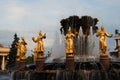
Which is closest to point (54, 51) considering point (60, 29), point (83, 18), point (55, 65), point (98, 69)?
point (60, 29)

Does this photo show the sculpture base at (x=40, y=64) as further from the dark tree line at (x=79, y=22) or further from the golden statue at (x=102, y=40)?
the dark tree line at (x=79, y=22)

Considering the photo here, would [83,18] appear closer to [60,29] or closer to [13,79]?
[60,29]

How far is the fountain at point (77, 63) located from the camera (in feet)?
59.6

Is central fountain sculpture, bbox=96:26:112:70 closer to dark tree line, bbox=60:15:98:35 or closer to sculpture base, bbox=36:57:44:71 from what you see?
sculpture base, bbox=36:57:44:71

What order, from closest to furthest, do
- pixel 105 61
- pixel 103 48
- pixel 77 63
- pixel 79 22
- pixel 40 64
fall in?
pixel 105 61
pixel 103 48
pixel 77 63
pixel 40 64
pixel 79 22

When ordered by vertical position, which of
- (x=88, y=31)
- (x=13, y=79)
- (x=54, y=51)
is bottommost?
(x=13, y=79)

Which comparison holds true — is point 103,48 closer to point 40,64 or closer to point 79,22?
point 40,64

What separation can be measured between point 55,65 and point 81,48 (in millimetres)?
4684

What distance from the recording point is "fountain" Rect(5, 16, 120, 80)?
59.6ft

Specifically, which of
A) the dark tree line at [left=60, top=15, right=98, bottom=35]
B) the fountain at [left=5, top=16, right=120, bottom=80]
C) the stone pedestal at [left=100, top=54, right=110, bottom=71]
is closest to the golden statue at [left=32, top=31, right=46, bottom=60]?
the fountain at [left=5, top=16, right=120, bottom=80]

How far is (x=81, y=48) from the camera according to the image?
24484 mm

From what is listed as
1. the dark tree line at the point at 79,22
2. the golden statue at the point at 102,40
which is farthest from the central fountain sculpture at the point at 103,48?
the dark tree line at the point at 79,22

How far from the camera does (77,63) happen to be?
798 inches

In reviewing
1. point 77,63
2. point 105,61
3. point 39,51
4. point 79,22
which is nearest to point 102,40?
point 105,61
